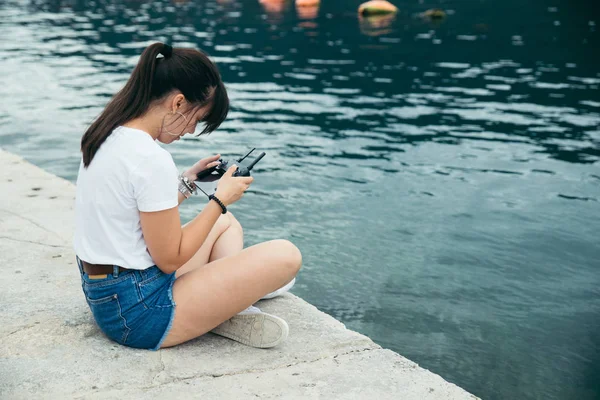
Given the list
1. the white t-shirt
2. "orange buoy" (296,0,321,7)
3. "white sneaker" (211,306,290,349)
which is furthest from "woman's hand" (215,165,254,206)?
"orange buoy" (296,0,321,7)

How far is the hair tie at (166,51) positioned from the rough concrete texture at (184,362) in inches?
52.9

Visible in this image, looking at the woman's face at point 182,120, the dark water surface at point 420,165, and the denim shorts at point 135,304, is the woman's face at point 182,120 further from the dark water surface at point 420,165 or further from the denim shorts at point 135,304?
the dark water surface at point 420,165

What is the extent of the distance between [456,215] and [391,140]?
106 inches

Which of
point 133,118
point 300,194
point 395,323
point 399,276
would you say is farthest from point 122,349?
point 300,194

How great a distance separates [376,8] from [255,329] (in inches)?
830

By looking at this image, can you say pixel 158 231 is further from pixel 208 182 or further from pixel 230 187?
pixel 208 182

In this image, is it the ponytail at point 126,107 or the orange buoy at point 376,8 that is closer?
the ponytail at point 126,107

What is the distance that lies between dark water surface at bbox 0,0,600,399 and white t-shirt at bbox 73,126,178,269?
88.7 inches

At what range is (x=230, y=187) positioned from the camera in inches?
123

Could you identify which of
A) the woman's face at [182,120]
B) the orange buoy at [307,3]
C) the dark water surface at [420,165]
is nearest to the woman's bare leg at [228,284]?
the woman's face at [182,120]

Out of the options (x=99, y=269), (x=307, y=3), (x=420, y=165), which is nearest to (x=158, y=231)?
(x=99, y=269)

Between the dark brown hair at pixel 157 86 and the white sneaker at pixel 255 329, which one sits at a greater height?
the dark brown hair at pixel 157 86

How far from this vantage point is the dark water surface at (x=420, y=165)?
4.92 meters

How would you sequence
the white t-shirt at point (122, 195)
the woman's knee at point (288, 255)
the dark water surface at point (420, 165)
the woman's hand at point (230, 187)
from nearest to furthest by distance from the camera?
1. the white t-shirt at point (122, 195)
2. the woman's hand at point (230, 187)
3. the woman's knee at point (288, 255)
4. the dark water surface at point (420, 165)
